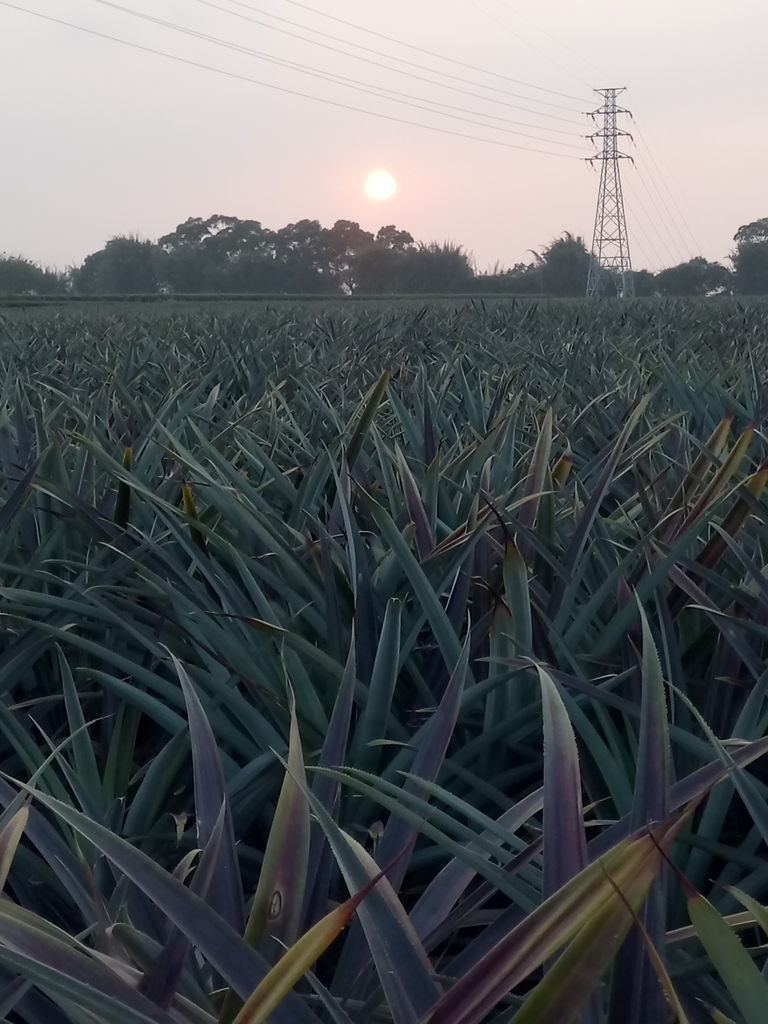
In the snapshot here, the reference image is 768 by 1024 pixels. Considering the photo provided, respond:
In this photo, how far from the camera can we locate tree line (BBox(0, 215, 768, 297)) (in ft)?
89.1

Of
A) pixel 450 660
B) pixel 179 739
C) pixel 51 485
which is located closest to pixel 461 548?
pixel 450 660

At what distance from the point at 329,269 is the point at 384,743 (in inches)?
1192

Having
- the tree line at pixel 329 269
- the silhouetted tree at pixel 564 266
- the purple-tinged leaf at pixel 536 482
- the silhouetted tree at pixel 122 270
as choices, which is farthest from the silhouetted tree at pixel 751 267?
the purple-tinged leaf at pixel 536 482

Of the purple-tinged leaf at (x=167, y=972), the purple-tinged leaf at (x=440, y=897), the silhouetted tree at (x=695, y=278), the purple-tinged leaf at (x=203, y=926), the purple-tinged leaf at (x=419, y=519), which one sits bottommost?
the purple-tinged leaf at (x=440, y=897)

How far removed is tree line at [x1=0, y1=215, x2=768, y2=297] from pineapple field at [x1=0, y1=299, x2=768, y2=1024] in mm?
26027

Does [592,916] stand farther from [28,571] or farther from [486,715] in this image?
[28,571]

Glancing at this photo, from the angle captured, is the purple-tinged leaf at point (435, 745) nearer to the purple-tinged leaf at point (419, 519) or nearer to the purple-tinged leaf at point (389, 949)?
the purple-tinged leaf at point (389, 949)

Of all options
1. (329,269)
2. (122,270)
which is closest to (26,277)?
(122,270)

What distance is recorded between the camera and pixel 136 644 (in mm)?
597

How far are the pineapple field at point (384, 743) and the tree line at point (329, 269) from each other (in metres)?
26.0

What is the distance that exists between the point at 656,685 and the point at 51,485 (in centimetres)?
52

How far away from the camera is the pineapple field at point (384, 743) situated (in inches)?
10.9

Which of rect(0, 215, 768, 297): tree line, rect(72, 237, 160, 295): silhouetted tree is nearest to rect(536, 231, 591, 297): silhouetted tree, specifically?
rect(0, 215, 768, 297): tree line

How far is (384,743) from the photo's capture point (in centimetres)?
43
